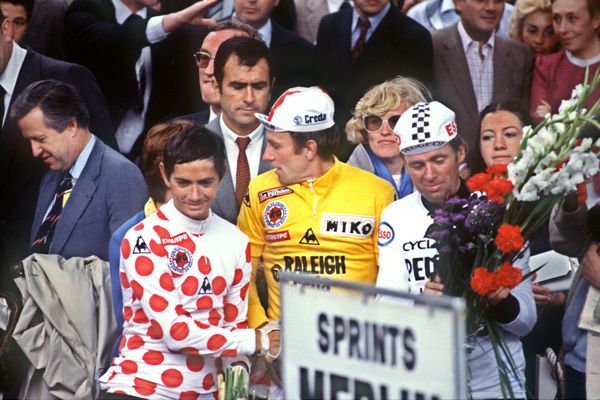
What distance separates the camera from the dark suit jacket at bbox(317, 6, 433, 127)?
693 centimetres

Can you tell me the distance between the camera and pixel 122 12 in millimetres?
7141

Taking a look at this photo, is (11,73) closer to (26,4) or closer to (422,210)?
(26,4)

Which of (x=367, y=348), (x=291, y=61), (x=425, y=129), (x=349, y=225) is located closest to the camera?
(x=367, y=348)

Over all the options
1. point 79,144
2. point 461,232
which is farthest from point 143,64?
point 461,232

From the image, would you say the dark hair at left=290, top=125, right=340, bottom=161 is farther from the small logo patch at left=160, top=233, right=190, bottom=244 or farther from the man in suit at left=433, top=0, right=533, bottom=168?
the man in suit at left=433, top=0, right=533, bottom=168

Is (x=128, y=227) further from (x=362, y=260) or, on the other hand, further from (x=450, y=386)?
(x=450, y=386)

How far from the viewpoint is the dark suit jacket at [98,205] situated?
6695 millimetres

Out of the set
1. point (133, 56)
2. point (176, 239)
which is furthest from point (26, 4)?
point (176, 239)

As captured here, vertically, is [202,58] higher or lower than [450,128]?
higher

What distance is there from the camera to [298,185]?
613cm

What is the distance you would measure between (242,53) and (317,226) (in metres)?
1.18

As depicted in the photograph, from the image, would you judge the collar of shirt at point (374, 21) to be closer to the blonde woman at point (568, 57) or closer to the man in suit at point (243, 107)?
the man in suit at point (243, 107)

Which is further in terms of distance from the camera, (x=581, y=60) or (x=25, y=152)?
(x=25, y=152)

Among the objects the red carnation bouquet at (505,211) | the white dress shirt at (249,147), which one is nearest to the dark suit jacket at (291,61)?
the white dress shirt at (249,147)
